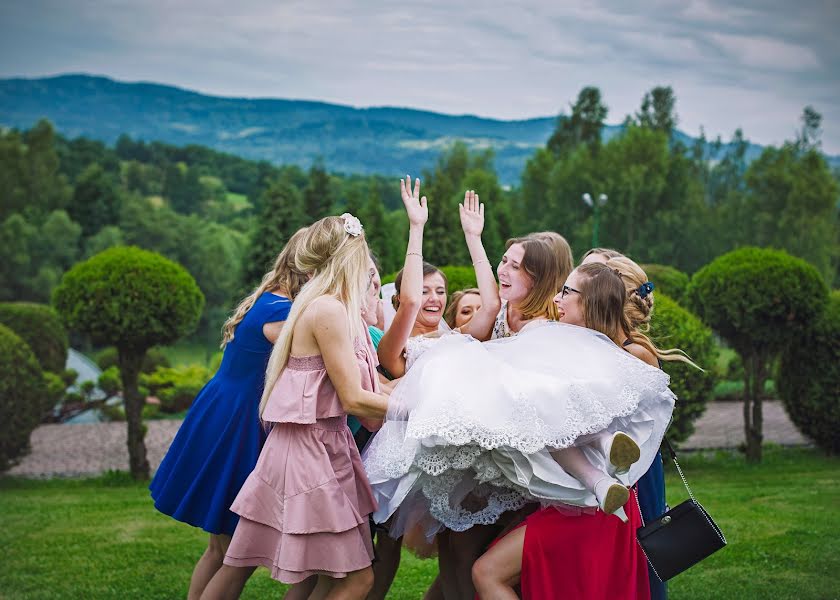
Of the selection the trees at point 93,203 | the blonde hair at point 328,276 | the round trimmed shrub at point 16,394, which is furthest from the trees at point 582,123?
the blonde hair at point 328,276

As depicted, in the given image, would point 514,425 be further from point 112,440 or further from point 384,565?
point 112,440

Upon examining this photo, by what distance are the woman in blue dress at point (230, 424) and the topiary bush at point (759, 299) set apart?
7654 mm

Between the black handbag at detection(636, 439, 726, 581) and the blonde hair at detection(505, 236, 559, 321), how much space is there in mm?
907

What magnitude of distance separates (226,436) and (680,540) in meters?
1.74

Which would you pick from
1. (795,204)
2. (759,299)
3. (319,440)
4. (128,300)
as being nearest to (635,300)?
(319,440)

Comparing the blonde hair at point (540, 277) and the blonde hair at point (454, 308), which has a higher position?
the blonde hair at point (540, 277)

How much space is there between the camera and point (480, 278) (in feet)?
12.2

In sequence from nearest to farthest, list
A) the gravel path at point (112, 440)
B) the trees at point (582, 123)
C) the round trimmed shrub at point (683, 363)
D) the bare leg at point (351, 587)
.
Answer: the bare leg at point (351, 587) → the round trimmed shrub at point (683, 363) → the gravel path at point (112, 440) → the trees at point (582, 123)

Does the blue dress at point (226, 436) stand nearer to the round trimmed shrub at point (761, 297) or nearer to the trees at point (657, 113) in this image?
the round trimmed shrub at point (761, 297)

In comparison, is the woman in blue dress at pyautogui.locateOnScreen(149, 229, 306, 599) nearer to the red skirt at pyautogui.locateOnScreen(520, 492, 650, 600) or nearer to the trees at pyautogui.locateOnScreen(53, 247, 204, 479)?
the red skirt at pyautogui.locateOnScreen(520, 492, 650, 600)

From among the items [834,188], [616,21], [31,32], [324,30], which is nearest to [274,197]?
[324,30]

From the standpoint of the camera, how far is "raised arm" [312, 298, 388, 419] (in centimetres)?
307

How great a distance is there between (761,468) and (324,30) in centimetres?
1743

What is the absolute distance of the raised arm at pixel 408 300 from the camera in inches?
130
